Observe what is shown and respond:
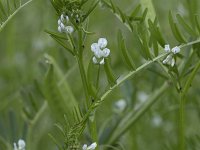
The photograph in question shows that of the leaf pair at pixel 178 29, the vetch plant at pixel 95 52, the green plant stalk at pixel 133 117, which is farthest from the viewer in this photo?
the green plant stalk at pixel 133 117

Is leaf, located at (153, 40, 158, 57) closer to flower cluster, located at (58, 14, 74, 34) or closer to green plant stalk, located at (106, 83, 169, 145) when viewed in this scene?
flower cluster, located at (58, 14, 74, 34)

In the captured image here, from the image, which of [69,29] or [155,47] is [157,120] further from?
[69,29]

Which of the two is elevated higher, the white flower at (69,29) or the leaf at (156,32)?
the white flower at (69,29)

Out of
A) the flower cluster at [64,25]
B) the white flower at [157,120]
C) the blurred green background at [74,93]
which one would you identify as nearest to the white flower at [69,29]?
the flower cluster at [64,25]

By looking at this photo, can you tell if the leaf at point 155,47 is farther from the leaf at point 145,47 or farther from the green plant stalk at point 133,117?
the green plant stalk at point 133,117

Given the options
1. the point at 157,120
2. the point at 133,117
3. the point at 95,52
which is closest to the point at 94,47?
the point at 95,52

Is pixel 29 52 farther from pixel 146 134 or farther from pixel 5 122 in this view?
pixel 5 122

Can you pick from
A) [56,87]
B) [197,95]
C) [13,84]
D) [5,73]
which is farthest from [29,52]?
[56,87]

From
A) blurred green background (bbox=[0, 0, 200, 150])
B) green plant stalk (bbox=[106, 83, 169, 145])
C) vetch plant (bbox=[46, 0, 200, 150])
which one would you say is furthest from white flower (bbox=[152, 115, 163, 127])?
vetch plant (bbox=[46, 0, 200, 150])
